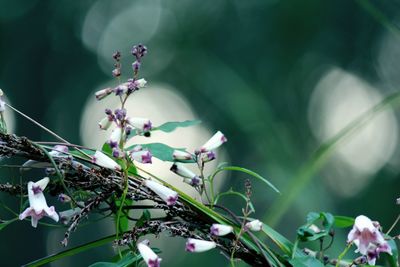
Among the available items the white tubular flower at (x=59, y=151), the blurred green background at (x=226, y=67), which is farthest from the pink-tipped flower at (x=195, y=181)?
the blurred green background at (x=226, y=67)

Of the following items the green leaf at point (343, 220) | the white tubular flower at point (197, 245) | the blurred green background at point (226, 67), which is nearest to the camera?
the white tubular flower at point (197, 245)

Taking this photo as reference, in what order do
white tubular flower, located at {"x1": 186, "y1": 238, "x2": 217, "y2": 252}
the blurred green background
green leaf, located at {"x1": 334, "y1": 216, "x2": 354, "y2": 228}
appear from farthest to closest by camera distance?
the blurred green background
green leaf, located at {"x1": 334, "y1": 216, "x2": 354, "y2": 228}
white tubular flower, located at {"x1": 186, "y1": 238, "x2": 217, "y2": 252}

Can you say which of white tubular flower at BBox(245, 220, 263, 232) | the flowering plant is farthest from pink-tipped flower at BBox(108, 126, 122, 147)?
white tubular flower at BBox(245, 220, 263, 232)

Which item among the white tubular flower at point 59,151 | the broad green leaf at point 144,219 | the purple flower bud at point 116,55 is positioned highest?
the purple flower bud at point 116,55

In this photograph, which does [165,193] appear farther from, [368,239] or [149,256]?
[368,239]

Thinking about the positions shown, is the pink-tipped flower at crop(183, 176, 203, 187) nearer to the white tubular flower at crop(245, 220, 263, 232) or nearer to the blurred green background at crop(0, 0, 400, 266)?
the white tubular flower at crop(245, 220, 263, 232)

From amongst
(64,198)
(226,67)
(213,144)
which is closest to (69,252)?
(64,198)

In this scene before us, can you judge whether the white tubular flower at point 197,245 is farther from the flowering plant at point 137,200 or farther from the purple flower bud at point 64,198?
the purple flower bud at point 64,198
